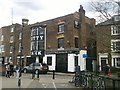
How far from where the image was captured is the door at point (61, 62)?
4184 centimetres

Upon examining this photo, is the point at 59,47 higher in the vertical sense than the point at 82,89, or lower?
higher

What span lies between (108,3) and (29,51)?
120 ft

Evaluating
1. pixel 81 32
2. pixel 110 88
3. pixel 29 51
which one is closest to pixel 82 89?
pixel 110 88

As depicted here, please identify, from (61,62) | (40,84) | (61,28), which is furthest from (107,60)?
(40,84)

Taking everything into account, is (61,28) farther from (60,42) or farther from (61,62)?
(61,62)

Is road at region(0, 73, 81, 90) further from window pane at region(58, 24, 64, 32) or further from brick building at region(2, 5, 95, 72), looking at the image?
window pane at region(58, 24, 64, 32)

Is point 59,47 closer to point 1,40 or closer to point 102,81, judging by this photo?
point 1,40

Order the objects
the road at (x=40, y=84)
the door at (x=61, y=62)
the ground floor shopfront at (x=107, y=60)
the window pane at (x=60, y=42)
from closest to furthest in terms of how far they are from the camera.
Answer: the road at (x=40, y=84), the ground floor shopfront at (x=107, y=60), the door at (x=61, y=62), the window pane at (x=60, y=42)

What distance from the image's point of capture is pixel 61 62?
1687 inches

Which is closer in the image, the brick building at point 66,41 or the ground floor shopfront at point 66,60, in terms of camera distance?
the ground floor shopfront at point 66,60

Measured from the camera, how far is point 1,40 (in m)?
59.0

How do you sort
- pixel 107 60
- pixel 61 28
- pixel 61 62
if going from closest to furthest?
pixel 107 60
pixel 61 62
pixel 61 28

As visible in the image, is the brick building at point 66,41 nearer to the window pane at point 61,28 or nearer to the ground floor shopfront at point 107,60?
the window pane at point 61,28

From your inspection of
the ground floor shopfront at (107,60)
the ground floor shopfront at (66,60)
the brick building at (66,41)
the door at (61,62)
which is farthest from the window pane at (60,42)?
the ground floor shopfront at (107,60)
